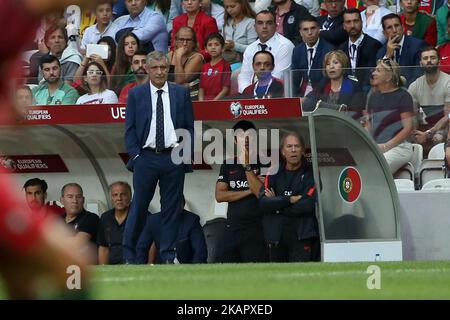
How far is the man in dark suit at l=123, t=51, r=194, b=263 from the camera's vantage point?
1248cm

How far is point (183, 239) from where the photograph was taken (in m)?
12.7

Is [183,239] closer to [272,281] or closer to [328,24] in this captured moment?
[272,281]

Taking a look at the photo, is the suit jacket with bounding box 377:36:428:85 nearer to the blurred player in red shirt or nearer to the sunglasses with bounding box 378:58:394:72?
the sunglasses with bounding box 378:58:394:72

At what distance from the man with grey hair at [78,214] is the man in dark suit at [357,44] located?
139 inches

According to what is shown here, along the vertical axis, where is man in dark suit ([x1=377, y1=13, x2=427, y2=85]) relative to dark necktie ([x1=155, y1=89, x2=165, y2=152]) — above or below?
above

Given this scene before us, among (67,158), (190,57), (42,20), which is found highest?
(190,57)

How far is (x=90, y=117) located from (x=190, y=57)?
174 centimetres

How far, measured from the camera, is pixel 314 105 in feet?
41.9

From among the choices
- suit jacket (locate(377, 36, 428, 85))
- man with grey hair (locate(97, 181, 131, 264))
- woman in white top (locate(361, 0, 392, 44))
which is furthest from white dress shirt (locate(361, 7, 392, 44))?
man with grey hair (locate(97, 181, 131, 264))

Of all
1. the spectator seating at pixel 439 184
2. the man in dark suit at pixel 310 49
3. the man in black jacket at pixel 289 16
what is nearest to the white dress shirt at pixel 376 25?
the man in dark suit at pixel 310 49

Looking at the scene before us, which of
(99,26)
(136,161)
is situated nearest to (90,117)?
(136,161)

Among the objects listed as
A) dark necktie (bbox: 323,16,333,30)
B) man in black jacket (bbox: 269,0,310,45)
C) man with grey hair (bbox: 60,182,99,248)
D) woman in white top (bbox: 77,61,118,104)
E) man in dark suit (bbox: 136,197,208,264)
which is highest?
man in black jacket (bbox: 269,0,310,45)

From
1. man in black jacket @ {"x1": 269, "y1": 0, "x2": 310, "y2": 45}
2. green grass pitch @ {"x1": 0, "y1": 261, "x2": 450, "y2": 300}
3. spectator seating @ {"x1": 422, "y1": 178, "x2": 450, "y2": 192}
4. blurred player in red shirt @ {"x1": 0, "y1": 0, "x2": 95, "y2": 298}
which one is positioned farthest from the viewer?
man in black jacket @ {"x1": 269, "y1": 0, "x2": 310, "y2": 45}
